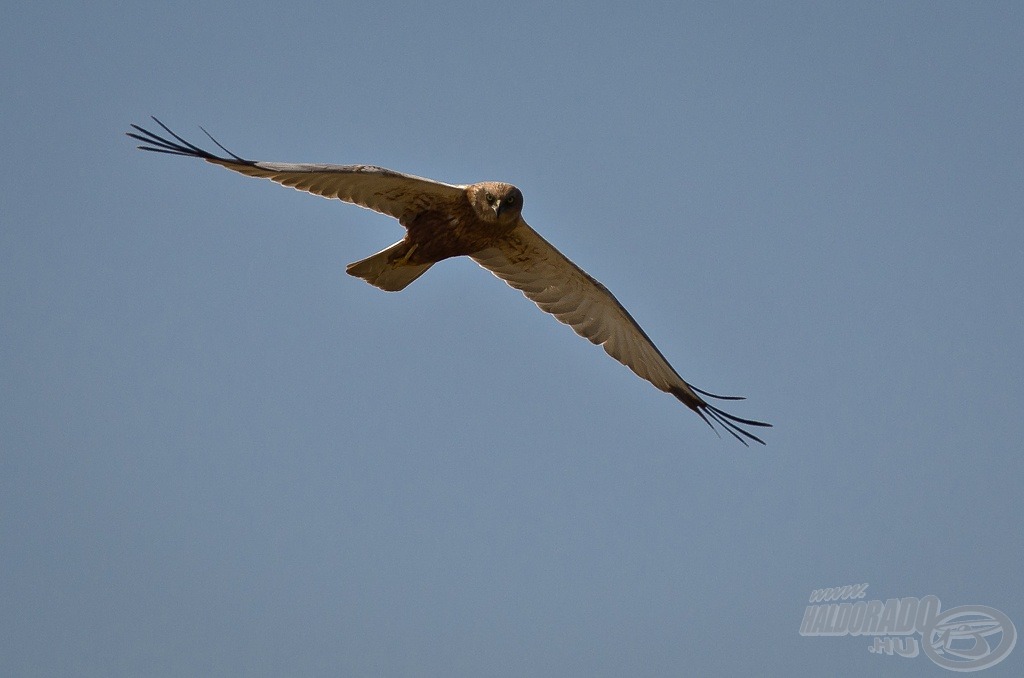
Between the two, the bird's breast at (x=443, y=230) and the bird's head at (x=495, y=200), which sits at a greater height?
the bird's head at (x=495, y=200)

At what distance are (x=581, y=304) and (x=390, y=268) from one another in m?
2.31

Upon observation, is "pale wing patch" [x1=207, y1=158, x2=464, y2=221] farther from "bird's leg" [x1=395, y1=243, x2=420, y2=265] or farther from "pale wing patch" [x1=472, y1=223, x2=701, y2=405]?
"pale wing patch" [x1=472, y1=223, x2=701, y2=405]

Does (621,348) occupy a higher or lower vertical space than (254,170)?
higher

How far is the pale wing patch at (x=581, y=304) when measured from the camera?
444 inches

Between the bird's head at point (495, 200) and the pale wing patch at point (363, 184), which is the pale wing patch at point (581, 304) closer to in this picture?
the bird's head at point (495, 200)

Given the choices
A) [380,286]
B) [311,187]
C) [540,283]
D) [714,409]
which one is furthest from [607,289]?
[311,187]

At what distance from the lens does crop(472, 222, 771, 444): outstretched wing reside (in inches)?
443

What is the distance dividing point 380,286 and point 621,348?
9.07 ft

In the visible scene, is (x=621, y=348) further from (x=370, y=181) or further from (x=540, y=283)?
(x=370, y=181)

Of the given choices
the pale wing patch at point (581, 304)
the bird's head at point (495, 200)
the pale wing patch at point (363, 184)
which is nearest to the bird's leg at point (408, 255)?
the pale wing patch at point (363, 184)

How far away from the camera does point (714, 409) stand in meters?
11.4

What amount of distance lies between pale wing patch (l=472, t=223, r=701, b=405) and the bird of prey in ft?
0.03

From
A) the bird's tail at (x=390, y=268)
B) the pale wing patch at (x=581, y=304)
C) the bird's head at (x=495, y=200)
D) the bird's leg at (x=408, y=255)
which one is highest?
the pale wing patch at (x=581, y=304)

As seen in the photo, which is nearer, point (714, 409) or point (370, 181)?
point (370, 181)
